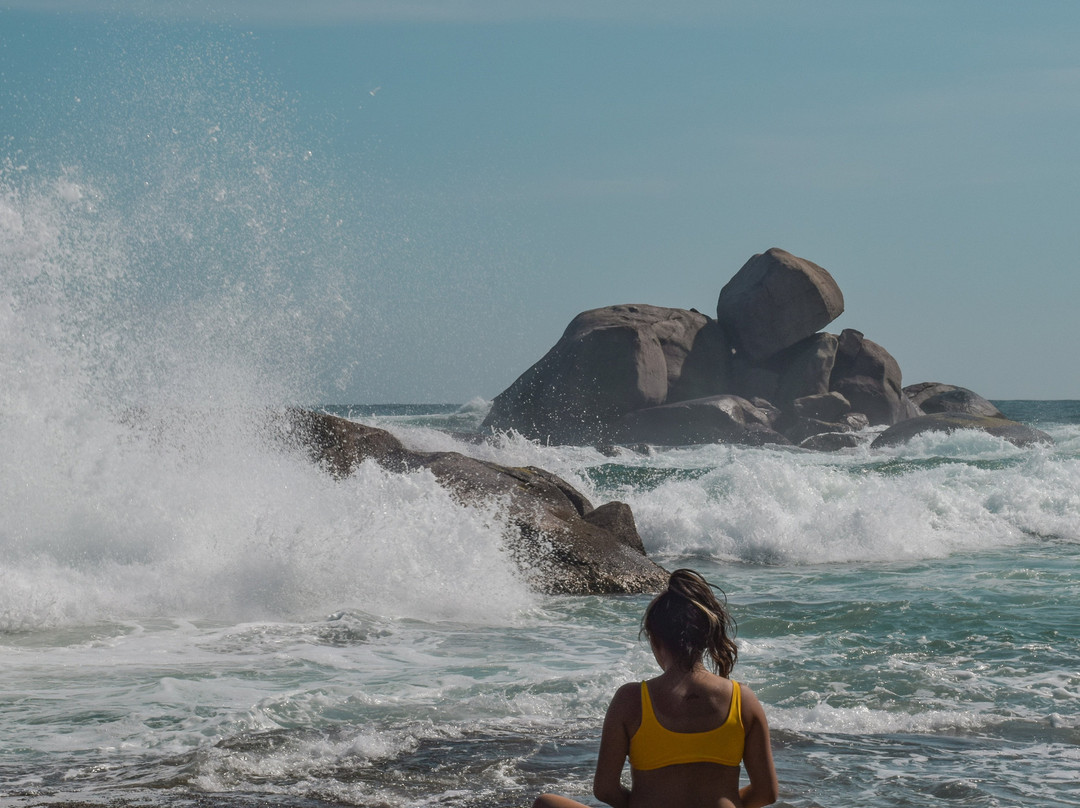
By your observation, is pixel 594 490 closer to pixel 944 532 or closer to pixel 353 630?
pixel 944 532

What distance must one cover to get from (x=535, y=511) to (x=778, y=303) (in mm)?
31665

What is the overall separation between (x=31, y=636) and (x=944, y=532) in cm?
1121

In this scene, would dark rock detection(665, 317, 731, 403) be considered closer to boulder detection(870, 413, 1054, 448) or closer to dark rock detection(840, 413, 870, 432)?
dark rock detection(840, 413, 870, 432)

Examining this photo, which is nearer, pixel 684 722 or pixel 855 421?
pixel 684 722

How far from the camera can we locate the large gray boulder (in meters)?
38.3

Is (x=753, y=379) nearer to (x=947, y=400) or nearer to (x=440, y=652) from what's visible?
(x=947, y=400)

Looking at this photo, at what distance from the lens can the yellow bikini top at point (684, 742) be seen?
288cm

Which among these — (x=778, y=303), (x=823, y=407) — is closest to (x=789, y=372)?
(x=823, y=407)

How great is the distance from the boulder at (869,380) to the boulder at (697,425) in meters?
4.95

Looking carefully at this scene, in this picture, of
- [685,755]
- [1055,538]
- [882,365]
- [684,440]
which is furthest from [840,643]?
[882,365]

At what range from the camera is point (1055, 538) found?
47.8 ft

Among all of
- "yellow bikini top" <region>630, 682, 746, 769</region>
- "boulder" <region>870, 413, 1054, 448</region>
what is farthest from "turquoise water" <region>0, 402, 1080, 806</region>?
"boulder" <region>870, 413, 1054, 448</region>

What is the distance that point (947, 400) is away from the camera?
4362 cm

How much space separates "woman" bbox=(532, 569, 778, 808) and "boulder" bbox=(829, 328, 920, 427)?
39391 mm
